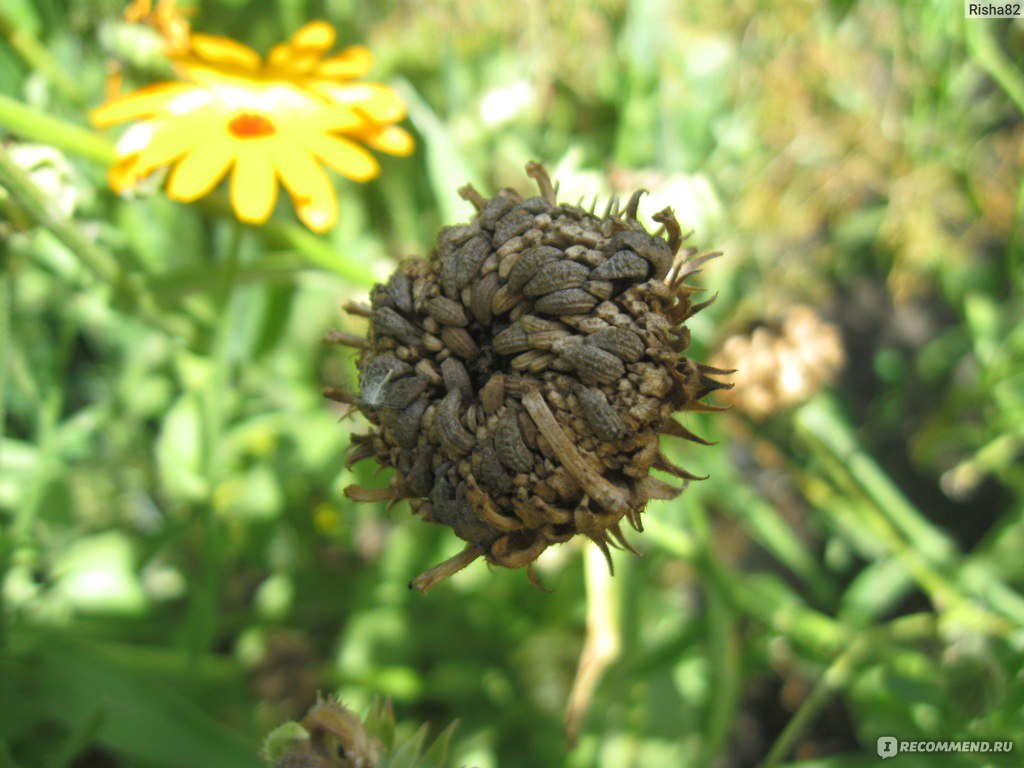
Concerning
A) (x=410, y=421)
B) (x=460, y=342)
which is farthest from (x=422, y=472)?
(x=460, y=342)

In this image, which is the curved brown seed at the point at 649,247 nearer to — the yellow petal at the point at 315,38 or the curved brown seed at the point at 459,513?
the curved brown seed at the point at 459,513

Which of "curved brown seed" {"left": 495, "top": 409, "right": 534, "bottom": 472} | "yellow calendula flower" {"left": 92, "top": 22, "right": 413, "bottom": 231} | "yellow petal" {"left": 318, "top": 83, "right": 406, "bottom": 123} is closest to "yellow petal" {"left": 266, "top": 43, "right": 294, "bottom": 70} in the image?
"yellow calendula flower" {"left": 92, "top": 22, "right": 413, "bottom": 231}

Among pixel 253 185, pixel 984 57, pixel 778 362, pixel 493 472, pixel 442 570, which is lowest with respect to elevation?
pixel 442 570

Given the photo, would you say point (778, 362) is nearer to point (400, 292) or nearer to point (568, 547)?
point (568, 547)

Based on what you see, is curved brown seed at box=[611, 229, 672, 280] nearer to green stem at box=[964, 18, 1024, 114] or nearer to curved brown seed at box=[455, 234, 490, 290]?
curved brown seed at box=[455, 234, 490, 290]

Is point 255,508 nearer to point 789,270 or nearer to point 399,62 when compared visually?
point 399,62

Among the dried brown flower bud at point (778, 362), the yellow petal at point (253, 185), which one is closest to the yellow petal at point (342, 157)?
the yellow petal at point (253, 185)
